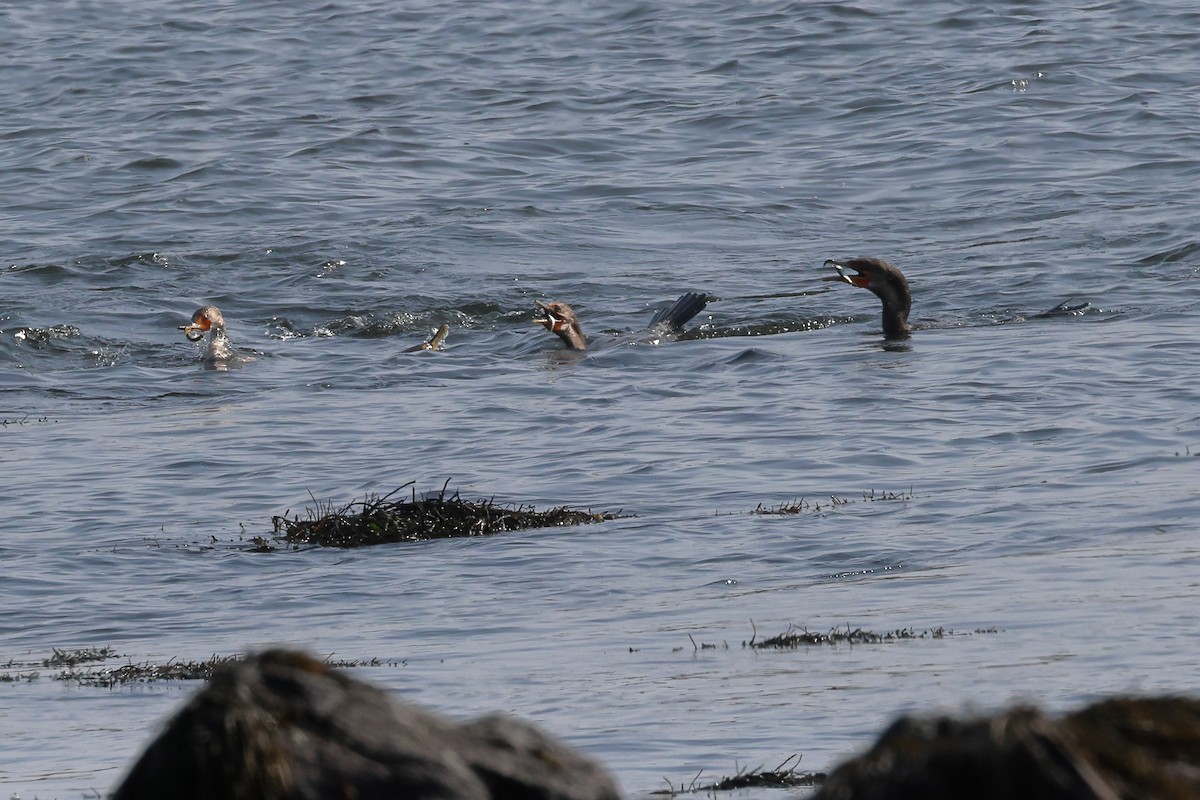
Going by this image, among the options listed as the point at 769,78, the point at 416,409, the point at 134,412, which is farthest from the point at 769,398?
the point at 769,78

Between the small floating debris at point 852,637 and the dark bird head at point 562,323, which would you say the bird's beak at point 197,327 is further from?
the small floating debris at point 852,637

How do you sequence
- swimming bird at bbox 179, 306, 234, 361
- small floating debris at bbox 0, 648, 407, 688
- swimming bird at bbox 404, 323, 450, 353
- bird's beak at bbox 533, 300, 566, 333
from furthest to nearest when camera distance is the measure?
1. swimming bird at bbox 404, 323, 450, 353
2. swimming bird at bbox 179, 306, 234, 361
3. bird's beak at bbox 533, 300, 566, 333
4. small floating debris at bbox 0, 648, 407, 688

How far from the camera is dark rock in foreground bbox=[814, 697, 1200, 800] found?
9.16 feet

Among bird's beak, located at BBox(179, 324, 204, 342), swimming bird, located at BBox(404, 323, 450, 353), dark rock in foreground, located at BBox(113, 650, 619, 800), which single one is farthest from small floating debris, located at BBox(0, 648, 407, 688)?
bird's beak, located at BBox(179, 324, 204, 342)

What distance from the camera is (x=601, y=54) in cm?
3127

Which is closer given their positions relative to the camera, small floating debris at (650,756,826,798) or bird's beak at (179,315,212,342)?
small floating debris at (650,756,826,798)

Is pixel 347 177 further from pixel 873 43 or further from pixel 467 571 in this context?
pixel 467 571

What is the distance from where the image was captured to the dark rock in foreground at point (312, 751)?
10.5ft

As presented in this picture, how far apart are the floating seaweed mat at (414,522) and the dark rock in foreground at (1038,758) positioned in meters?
7.93

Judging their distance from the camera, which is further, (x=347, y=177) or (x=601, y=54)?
(x=601, y=54)

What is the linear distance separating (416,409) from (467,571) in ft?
17.4

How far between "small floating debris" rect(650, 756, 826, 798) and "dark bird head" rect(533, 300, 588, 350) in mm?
11986

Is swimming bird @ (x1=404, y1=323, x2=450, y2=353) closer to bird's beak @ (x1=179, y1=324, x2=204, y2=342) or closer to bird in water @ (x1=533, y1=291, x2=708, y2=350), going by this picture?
bird in water @ (x1=533, y1=291, x2=708, y2=350)

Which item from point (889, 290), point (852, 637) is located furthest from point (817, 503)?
point (889, 290)
